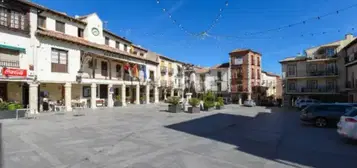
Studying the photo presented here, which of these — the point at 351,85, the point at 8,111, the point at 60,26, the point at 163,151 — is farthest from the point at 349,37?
the point at 8,111

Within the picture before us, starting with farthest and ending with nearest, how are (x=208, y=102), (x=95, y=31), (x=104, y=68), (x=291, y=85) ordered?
(x=291, y=85)
(x=104, y=68)
(x=95, y=31)
(x=208, y=102)

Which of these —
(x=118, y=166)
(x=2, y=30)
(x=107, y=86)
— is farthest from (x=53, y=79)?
(x=118, y=166)

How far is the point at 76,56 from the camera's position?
2425 centimetres

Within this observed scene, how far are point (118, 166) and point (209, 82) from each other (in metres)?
52.9

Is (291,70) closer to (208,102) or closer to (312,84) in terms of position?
(312,84)

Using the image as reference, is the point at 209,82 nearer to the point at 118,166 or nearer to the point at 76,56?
the point at 76,56

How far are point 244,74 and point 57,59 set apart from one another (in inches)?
1516

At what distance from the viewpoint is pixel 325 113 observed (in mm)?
15859

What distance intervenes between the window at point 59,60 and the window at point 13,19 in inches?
128

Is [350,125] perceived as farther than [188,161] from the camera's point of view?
Yes

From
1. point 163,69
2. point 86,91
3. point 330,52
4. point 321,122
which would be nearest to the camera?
point 321,122

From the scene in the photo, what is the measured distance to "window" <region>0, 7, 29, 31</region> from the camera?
60.3 feet

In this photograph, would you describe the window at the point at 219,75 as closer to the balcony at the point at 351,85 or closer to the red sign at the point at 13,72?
the balcony at the point at 351,85

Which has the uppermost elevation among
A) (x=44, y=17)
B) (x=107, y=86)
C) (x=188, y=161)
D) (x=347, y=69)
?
(x=44, y=17)
